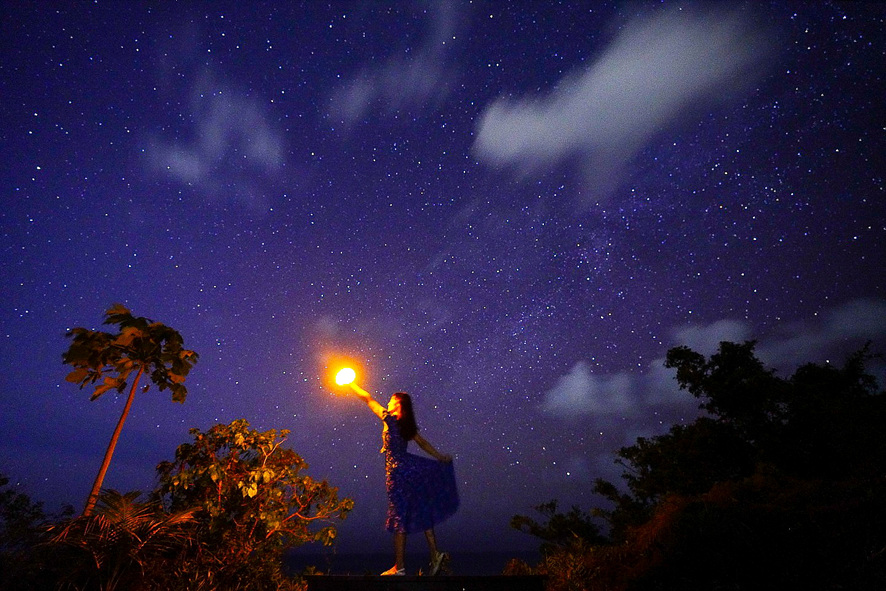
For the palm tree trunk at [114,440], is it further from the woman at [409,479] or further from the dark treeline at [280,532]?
the woman at [409,479]

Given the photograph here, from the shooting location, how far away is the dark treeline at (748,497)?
19.3ft

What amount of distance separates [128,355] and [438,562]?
→ 7.54m

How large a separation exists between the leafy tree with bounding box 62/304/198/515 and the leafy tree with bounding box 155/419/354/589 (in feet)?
9.83

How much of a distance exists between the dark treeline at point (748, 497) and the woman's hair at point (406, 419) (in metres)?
3.58

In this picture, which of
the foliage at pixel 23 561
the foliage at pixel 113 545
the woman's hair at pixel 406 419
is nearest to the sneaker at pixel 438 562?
the woman's hair at pixel 406 419

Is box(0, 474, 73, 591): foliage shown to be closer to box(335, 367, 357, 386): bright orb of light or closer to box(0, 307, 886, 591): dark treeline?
box(0, 307, 886, 591): dark treeline

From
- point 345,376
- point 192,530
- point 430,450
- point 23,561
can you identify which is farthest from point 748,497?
point 23,561

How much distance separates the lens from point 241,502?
6.13m

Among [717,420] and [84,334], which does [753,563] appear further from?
[84,334]

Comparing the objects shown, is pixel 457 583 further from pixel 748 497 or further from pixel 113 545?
pixel 748 497

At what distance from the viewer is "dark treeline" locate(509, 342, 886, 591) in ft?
19.3

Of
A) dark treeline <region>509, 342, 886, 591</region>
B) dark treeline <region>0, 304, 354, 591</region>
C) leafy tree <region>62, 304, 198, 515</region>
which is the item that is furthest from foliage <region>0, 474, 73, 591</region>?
dark treeline <region>509, 342, 886, 591</region>

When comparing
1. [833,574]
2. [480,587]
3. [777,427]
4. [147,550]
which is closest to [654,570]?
[833,574]

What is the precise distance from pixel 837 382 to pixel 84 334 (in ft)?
70.2
